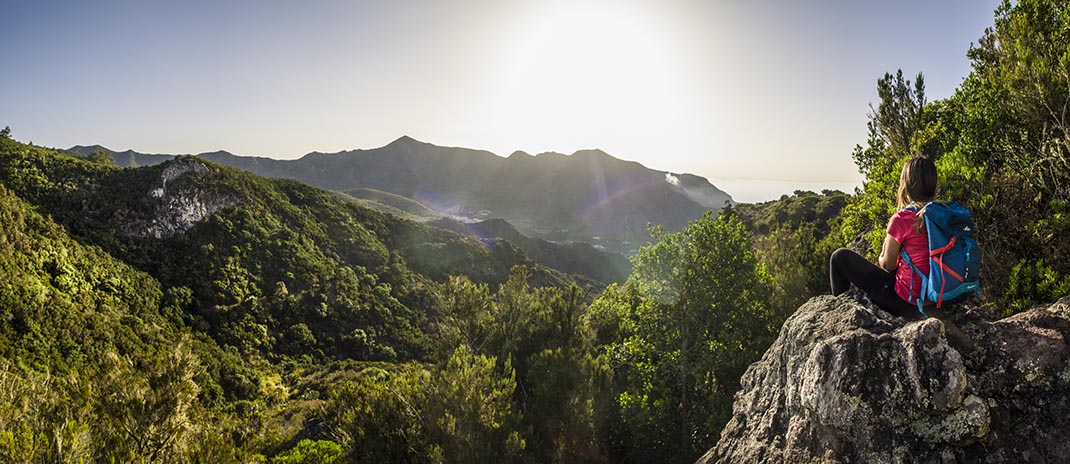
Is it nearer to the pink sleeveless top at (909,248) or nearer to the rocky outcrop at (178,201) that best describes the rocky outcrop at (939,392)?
the pink sleeveless top at (909,248)

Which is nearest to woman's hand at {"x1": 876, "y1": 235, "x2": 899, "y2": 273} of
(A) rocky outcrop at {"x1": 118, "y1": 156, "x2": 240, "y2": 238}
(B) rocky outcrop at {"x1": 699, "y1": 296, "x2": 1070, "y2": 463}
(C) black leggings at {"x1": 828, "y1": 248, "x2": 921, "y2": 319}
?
(C) black leggings at {"x1": 828, "y1": 248, "x2": 921, "y2": 319}

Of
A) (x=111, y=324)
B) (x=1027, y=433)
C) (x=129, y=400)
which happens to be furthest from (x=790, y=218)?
(x=111, y=324)

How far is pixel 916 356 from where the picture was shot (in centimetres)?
372

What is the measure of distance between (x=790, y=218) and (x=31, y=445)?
64.0m

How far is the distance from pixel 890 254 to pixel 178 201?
268 ft

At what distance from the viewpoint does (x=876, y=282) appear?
459cm

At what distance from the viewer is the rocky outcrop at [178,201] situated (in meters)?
55.2

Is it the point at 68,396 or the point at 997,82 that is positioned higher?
the point at 997,82

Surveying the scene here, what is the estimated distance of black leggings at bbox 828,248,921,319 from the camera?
4410mm

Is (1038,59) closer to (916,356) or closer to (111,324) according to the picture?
(916,356)

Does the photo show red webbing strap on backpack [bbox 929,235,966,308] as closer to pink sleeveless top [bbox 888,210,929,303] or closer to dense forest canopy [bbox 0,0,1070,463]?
pink sleeveless top [bbox 888,210,929,303]

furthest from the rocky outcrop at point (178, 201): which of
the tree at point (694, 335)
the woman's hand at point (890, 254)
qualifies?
the woman's hand at point (890, 254)

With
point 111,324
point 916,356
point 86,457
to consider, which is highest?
point 916,356

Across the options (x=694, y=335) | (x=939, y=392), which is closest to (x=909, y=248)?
(x=939, y=392)
